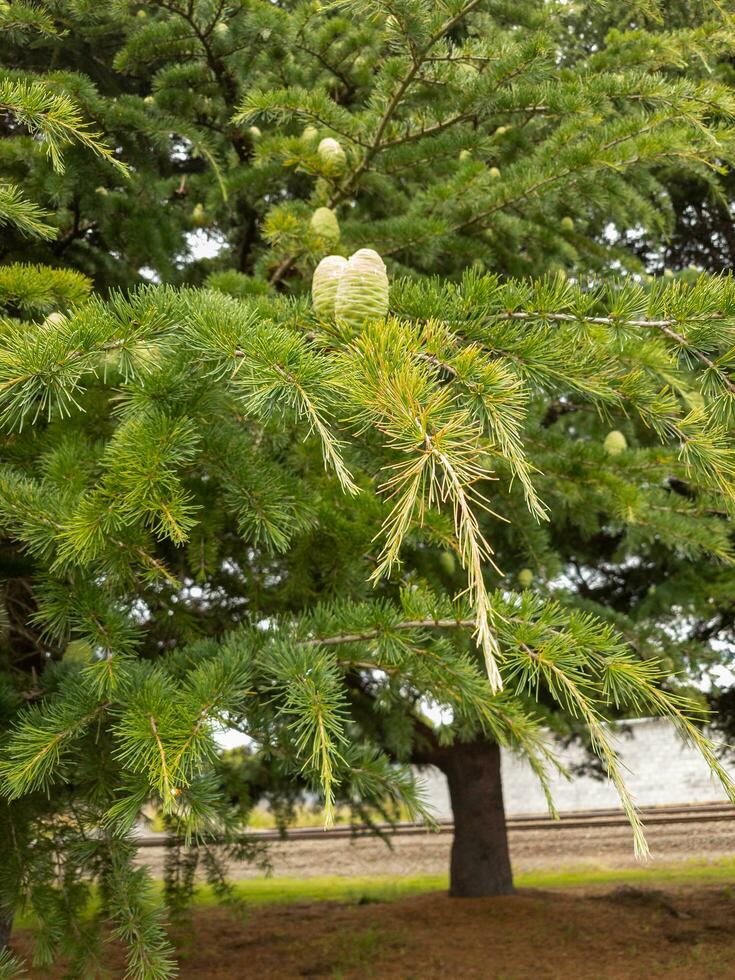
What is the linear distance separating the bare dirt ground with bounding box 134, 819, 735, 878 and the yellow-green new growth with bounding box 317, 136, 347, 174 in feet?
28.5

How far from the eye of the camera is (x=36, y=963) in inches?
80.1

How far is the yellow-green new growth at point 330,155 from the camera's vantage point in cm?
252

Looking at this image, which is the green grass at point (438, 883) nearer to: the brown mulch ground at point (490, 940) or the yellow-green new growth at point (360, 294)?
the brown mulch ground at point (490, 940)

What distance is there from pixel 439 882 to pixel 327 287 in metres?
10.8

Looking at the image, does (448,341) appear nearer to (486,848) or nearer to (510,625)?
(510,625)

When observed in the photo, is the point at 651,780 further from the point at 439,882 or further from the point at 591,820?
the point at 439,882

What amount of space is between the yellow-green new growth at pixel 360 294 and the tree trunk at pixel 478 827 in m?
6.44

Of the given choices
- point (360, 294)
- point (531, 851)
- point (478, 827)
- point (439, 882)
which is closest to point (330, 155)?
point (360, 294)

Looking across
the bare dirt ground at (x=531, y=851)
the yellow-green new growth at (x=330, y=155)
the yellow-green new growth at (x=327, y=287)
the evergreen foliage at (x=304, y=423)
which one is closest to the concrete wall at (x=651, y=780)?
the bare dirt ground at (x=531, y=851)

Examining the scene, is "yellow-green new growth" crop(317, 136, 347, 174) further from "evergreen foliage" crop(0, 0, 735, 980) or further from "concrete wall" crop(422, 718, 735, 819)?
"concrete wall" crop(422, 718, 735, 819)

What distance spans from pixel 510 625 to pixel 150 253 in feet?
8.32

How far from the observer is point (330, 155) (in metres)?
2.52

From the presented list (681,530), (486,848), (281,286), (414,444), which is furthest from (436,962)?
(414,444)

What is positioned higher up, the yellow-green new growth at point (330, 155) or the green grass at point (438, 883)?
the yellow-green new growth at point (330, 155)
